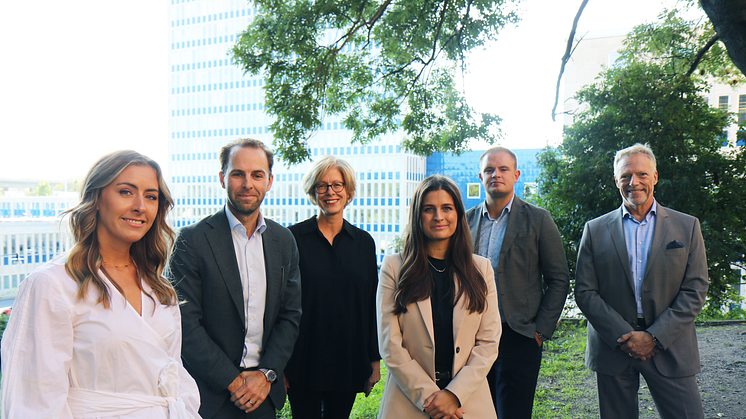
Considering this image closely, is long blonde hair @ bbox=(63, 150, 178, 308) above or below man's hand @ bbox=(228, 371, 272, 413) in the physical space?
above

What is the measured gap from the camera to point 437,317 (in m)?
2.29

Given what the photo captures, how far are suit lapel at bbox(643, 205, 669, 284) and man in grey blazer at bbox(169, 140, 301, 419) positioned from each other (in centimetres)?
220

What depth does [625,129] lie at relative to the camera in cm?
588

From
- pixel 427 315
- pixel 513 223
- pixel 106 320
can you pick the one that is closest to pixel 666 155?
pixel 513 223

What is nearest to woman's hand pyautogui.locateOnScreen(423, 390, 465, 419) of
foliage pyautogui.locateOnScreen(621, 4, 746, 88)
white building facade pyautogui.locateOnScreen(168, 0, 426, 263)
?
foliage pyautogui.locateOnScreen(621, 4, 746, 88)

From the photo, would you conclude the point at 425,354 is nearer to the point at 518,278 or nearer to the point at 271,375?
the point at 271,375

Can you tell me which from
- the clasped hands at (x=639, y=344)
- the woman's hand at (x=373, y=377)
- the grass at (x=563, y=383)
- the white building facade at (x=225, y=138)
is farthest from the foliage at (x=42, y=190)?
the clasped hands at (x=639, y=344)

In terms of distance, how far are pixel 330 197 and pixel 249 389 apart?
3.86 ft

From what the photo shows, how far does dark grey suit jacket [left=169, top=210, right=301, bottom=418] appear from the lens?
224 cm

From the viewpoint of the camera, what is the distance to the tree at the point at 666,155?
549 centimetres

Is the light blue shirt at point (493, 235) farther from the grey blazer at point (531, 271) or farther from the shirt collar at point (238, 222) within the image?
the shirt collar at point (238, 222)

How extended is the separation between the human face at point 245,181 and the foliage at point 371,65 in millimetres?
4329

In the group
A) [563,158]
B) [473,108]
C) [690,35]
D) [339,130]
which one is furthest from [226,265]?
[339,130]

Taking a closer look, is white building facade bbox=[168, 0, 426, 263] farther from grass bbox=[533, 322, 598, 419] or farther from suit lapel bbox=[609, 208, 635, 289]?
suit lapel bbox=[609, 208, 635, 289]
